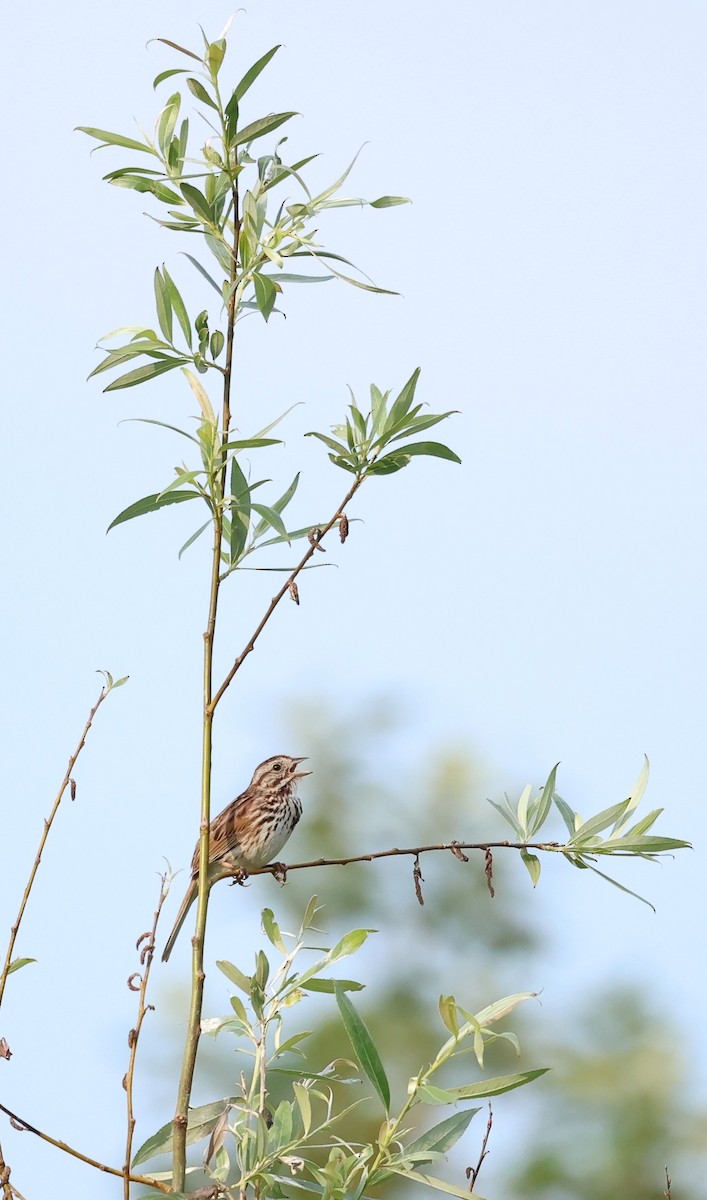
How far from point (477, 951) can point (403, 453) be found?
866 centimetres

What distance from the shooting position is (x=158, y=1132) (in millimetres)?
2129

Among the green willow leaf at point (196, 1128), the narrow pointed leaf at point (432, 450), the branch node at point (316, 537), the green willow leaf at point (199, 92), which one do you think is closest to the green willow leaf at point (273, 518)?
the branch node at point (316, 537)

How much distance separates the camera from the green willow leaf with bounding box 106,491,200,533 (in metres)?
2.11

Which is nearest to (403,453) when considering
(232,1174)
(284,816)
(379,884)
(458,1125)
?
(458,1125)

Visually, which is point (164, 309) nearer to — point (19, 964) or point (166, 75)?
point (166, 75)

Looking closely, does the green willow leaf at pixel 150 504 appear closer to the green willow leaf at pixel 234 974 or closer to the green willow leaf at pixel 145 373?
the green willow leaf at pixel 145 373

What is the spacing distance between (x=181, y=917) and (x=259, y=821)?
0.77 m

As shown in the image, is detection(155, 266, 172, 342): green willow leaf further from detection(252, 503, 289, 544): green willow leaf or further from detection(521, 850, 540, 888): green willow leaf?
detection(521, 850, 540, 888): green willow leaf

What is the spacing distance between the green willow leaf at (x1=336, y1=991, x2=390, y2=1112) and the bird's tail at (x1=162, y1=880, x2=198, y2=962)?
1.79 metres

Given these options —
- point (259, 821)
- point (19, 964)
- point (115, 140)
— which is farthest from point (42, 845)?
point (259, 821)

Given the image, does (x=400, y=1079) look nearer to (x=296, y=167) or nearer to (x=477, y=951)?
(x=477, y=951)

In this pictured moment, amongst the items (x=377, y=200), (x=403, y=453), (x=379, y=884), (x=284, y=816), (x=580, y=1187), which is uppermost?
(x=377, y=200)

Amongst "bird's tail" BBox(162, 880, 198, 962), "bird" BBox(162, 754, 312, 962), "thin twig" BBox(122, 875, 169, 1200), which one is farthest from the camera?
"bird" BBox(162, 754, 312, 962)

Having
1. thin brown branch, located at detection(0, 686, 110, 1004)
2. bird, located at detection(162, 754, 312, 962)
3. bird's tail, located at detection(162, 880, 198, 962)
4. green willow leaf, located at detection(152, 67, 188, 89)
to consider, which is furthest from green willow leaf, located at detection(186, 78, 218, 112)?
bird, located at detection(162, 754, 312, 962)
